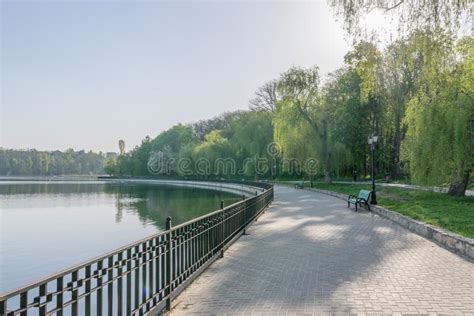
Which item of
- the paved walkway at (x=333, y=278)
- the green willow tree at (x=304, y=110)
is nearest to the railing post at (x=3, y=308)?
the paved walkway at (x=333, y=278)

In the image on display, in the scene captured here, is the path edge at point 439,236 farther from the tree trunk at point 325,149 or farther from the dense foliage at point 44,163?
Result: the dense foliage at point 44,163

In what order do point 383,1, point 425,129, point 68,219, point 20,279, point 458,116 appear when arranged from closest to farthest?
point 20,279 < point 383,1 < point 458,116 < point 425,129 < point 68,219

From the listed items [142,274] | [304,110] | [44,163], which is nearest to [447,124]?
[142,274]

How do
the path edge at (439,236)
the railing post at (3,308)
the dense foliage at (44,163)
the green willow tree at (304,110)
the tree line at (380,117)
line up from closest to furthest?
the railing post at (3,308) < the path edge at (439,236) < the tree line at (380,117) < the green willow tree at (304,110) < the dense foliage at (44,163)

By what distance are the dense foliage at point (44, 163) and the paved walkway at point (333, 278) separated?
174290 mm

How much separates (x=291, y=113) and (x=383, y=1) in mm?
26961

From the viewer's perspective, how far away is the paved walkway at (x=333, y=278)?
5.22 metres

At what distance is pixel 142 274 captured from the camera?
4922 millimetres

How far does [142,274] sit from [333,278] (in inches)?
125

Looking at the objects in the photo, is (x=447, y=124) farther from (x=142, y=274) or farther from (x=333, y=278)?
(x=142, y=274)

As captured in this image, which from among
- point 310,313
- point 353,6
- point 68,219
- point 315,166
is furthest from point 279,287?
point 315,166

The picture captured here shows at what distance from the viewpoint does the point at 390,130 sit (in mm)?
44500

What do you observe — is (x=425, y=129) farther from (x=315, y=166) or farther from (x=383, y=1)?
(x=315, y=166)

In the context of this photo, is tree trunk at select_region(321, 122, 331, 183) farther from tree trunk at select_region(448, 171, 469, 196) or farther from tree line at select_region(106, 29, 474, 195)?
tree trunk at select_region(448, 171, 469, 196)
